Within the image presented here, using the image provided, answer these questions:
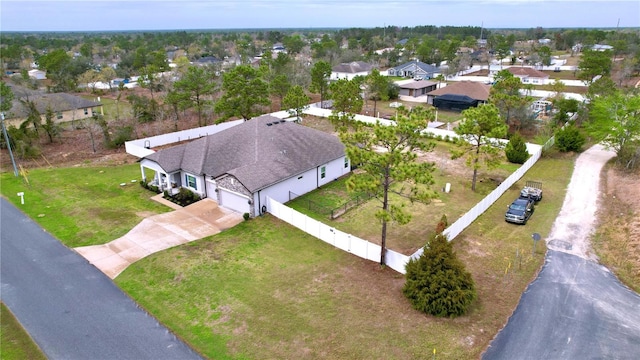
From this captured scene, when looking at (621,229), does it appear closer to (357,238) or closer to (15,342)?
(357,238)

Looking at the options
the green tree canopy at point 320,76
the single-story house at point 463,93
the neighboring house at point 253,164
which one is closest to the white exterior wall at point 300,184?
the neighboring house at point 253,164

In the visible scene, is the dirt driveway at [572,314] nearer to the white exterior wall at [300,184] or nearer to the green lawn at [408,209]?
the green lawn at [408,209]

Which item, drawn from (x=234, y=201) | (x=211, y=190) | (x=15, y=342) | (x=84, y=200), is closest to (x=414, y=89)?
(x=211, y=190)

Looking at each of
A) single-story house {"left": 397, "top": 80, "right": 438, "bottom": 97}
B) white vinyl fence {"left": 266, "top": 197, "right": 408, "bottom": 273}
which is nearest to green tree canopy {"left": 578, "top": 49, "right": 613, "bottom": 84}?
single-story house {"left": 397, "top": 80, "right": 438, "bottom": 97}

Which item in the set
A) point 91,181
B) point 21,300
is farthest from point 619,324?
point 91,181

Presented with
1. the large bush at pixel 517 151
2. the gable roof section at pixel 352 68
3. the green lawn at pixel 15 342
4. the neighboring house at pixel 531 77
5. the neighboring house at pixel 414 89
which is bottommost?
the green lawn at pixel 15 342

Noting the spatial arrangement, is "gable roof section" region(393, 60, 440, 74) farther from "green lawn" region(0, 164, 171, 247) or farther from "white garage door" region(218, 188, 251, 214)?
"white garage door" region(218, 188, 251, 214)
